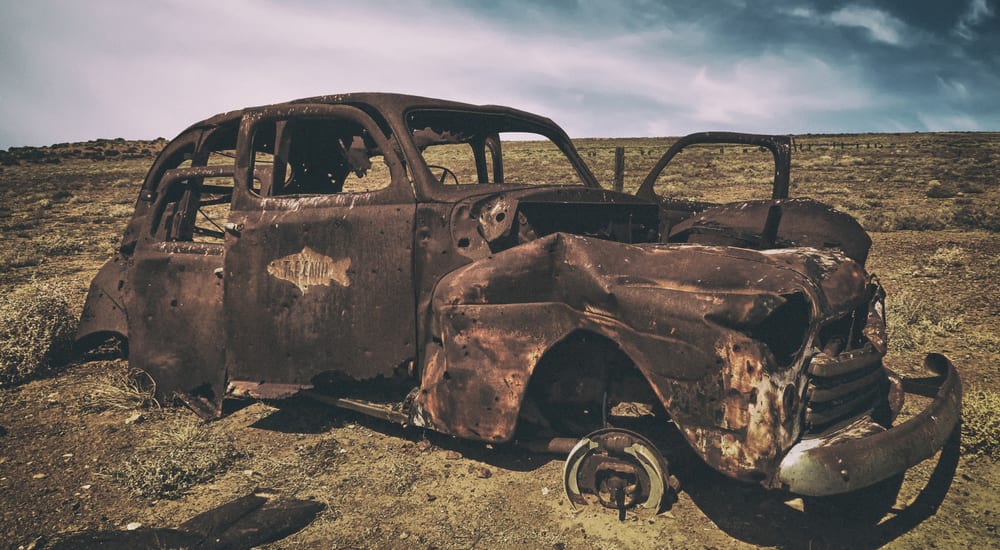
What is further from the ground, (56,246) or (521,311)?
(521,311)

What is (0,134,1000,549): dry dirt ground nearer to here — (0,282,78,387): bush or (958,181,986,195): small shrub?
(0,282,78,387): bush

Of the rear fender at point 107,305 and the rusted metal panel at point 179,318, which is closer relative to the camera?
the rusted metal panel at point 179,318

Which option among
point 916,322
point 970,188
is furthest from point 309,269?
point 970,188

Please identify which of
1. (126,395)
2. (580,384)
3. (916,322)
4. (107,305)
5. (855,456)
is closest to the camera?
(855,456)

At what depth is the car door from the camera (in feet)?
9.91

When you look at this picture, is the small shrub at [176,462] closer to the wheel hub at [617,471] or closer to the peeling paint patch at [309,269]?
the peeling paint patch at [309,269]

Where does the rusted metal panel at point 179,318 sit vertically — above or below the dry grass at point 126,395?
above

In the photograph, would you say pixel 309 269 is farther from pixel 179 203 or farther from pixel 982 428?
pixel 982 428

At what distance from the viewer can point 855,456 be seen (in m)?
1.98

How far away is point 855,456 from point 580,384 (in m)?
1.18

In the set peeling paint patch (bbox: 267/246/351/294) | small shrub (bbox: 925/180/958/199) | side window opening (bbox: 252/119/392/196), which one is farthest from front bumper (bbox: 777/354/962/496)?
small shrub (bbox: 925/180/958/199)

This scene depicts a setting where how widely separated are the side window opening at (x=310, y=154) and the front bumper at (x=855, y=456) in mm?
2691

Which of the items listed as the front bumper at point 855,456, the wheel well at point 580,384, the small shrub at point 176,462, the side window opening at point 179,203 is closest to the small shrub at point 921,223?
the front bumper at point 855,456

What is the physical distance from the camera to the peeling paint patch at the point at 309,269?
3.11 meters
